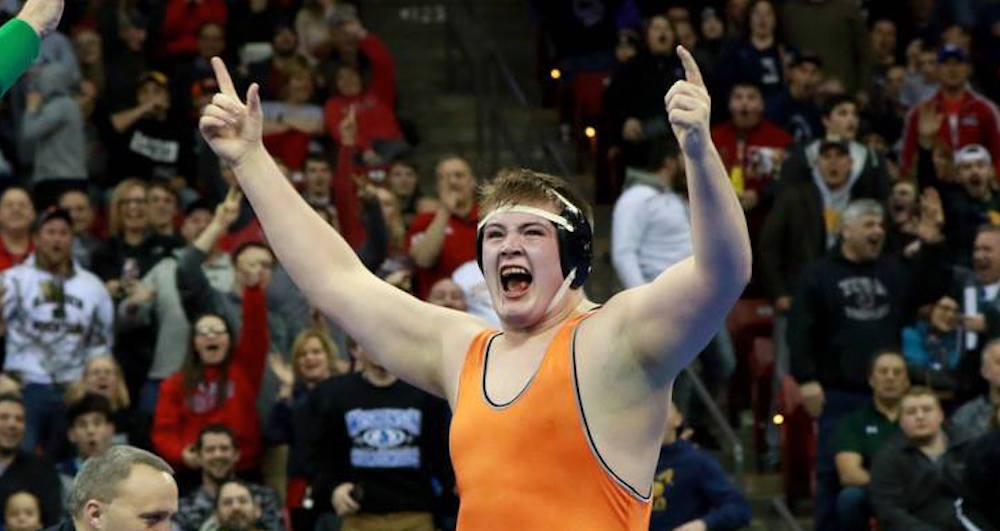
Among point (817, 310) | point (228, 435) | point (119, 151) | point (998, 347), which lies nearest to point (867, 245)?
point (817, 310)

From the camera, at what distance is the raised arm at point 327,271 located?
589 cm

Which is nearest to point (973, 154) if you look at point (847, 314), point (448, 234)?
point (847, 314)

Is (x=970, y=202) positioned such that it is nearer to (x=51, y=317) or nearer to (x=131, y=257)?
(x=131, y=257)

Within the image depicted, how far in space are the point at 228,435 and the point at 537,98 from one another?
24.4 ft

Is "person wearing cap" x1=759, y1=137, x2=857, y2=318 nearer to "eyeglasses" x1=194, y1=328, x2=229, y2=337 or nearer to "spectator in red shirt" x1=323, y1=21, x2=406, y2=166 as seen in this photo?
"spectator in red shirt" x1=323, y1=21, x2=406, y2=166

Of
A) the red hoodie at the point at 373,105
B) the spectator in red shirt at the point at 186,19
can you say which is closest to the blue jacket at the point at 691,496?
the red hoodie at the point at 373,105

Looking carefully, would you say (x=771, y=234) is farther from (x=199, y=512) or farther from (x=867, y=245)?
(x=199, y=512)

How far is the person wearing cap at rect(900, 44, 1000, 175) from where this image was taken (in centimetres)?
1562

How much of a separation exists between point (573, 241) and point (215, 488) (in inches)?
248

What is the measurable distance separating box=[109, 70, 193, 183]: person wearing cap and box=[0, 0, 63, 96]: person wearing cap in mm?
9073

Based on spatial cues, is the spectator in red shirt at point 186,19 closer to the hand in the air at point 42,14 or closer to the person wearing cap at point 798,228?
the person wearing cap at point 798,228

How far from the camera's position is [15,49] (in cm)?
588

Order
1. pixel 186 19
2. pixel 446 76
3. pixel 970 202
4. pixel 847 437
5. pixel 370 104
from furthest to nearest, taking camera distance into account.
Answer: pixel 446 76 < pixel 186 19 < pixel 370 104 < pixel 970 202 < pixel 847 437

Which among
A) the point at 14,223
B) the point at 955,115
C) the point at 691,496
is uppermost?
the point at 955,115
